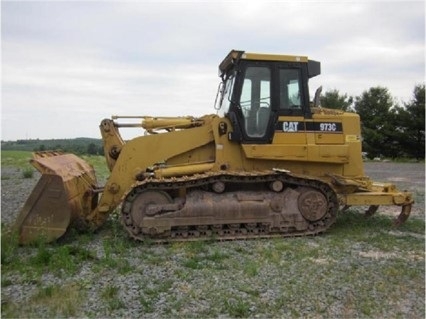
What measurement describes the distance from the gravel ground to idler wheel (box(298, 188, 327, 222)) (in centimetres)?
59

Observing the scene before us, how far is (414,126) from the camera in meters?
32.1

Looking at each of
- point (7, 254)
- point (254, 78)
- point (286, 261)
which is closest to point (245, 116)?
point (254, 78)

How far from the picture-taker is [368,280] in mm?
5809

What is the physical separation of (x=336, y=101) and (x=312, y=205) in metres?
33.2

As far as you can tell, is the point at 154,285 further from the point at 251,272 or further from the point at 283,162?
the point at 283,162

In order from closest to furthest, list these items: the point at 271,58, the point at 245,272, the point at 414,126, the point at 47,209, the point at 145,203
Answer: the point at 245,272 → the point at 47,209 → the point at 145,203 → the point at 271,58 → the point at 414,126

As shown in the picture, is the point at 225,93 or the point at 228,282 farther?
the point at 225,93

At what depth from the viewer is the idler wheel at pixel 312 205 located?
324 inches

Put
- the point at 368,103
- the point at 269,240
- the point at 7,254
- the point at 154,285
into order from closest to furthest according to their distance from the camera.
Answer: the point at 154,285, the point at 7,254, the point at 269,240, the point at 368,103

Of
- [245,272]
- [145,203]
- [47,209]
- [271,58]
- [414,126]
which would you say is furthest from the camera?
[414,126]

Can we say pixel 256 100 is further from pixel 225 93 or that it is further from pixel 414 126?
pixel 414 126

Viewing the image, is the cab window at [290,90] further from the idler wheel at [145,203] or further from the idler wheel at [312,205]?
the idler wheel at [145,203]

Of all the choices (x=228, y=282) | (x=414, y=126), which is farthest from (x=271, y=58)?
(x=414, y=126)

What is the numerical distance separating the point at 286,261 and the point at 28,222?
13.1ft
